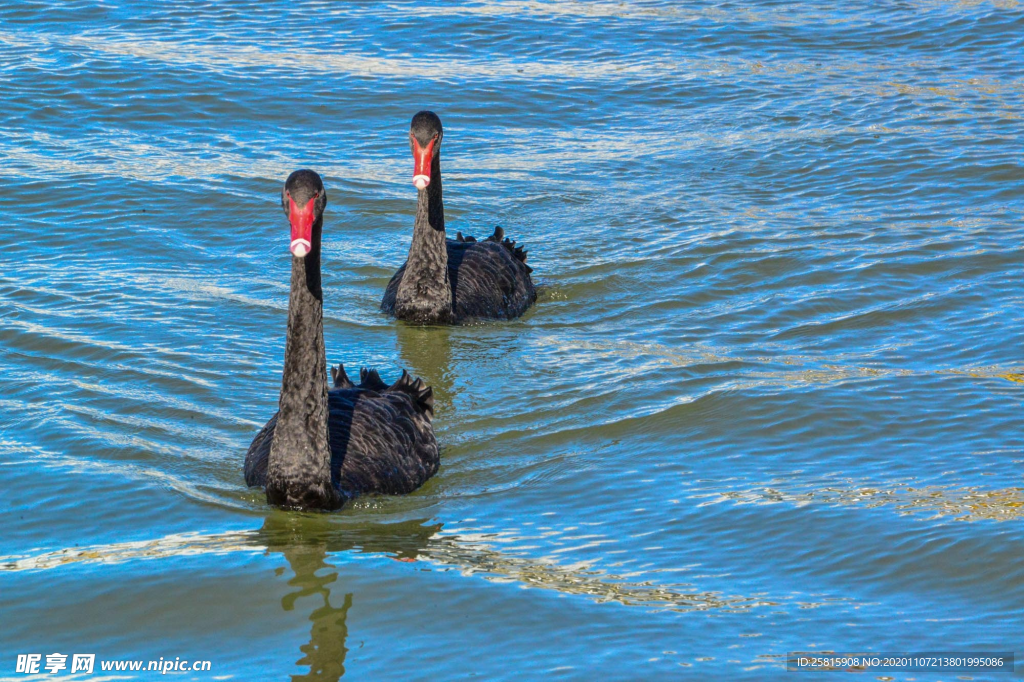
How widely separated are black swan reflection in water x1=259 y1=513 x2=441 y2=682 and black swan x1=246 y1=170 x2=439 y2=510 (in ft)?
0.55

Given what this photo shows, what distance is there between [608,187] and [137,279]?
16.4 ft

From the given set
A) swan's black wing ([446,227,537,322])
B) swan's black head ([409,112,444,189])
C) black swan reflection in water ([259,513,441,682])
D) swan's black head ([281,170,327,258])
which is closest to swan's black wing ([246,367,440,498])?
black swan reflection in water ([259,513,441,682])

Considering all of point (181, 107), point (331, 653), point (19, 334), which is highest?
point (181, 107)

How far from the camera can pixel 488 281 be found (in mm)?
10508

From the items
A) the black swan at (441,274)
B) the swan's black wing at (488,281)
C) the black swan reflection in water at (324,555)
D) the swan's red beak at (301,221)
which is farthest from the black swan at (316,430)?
the swan's black wing at (488,281)

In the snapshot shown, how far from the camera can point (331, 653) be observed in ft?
17.7

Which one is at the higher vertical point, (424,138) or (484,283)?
(424,138)

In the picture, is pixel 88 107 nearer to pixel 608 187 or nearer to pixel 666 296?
pixel 608 187

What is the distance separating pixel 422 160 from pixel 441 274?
39.5 inches

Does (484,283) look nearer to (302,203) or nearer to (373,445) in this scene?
(373,445)

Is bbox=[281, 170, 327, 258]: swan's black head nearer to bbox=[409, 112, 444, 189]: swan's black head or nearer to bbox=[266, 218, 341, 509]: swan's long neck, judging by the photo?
bbox=[266, 218, 341, 509]: swan's long neck

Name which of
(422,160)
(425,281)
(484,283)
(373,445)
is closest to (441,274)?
(425,281)

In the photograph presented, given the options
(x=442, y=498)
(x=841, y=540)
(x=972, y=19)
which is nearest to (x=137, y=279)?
(x=442, y=498)

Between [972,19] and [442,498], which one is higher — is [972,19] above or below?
above
